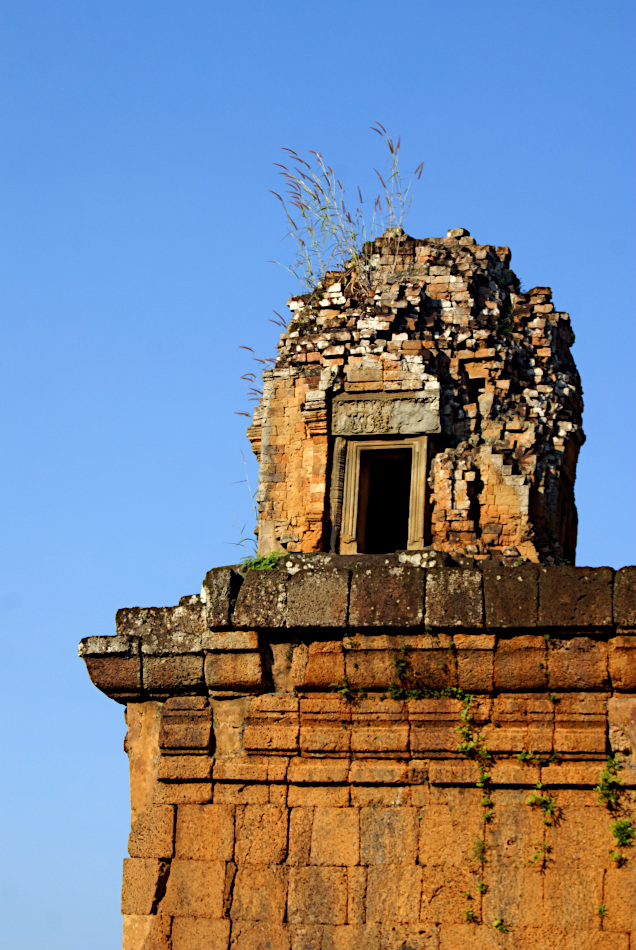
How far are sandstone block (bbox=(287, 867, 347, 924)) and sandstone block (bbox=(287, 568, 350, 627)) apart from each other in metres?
1.48

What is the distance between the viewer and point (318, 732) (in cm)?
844

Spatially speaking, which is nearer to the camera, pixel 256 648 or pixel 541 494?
pixel 256 648

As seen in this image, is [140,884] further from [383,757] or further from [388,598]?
[388,598]

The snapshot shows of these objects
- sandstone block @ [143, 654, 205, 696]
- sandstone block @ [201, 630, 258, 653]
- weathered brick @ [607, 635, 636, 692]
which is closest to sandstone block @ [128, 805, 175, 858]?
sandstone block @ [143, 654, 205, 696]

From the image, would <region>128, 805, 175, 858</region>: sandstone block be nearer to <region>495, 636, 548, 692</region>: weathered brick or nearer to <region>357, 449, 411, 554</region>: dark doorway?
<region>495, 636, 548, 692</region>: weathered brick

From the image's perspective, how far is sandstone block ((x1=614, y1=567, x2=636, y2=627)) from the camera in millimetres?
8039

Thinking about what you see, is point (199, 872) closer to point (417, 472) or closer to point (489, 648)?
point (489, 648)

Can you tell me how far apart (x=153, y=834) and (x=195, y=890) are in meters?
0.44

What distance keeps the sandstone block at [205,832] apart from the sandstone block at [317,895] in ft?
1.51

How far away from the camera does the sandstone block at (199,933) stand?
321 inches

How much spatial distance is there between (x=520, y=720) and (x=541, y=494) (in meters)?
6.47

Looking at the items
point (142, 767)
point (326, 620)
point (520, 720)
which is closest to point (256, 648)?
point (326, 620)

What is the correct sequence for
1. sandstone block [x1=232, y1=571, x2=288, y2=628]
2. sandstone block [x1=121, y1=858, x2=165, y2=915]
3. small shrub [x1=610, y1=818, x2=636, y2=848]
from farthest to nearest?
sandstone block [x1=232, y1=571, x2=288, y2=628] → sandstone block [x1=121, y1=858, x2=165, y2=915] → small shrub [x1=610, y1=818, x2=636, y2=848]

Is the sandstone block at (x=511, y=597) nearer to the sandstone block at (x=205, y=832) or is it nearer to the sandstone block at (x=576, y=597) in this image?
the sandstone block at (x=576, y=597)
